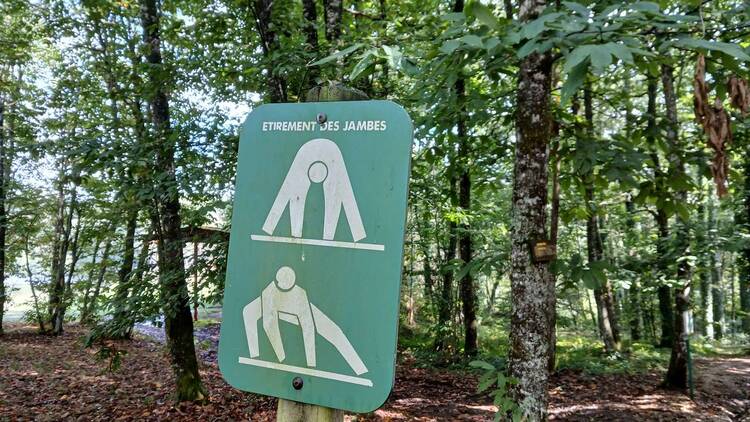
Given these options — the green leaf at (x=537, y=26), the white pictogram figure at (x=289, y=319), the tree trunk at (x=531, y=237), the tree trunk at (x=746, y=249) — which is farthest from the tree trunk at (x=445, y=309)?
the white pictogram figure at (x=289, y=319)

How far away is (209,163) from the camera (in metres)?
4.29

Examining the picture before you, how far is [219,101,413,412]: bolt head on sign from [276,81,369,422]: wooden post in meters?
0.05

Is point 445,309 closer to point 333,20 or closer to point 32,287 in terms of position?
point 333,20

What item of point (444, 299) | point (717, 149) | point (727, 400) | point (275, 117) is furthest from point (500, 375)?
point (444, 299)

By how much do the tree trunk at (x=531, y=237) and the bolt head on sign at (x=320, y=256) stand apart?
2.05 meters

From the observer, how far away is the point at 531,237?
9.57ft

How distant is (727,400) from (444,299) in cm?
543

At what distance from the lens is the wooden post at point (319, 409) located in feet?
3.76

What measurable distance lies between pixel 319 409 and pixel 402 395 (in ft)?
20.9

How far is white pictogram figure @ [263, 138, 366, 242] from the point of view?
113 cm

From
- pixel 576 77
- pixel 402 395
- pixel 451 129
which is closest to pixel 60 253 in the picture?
pixel 402 395

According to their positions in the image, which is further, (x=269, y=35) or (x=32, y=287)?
(x=32, y=287)

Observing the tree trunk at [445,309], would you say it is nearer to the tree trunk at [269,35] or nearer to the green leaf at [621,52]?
the tree trunk at [269,35]

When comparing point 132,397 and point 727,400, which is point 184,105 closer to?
point 132,397
